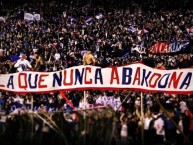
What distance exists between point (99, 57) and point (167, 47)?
3310 millimetres

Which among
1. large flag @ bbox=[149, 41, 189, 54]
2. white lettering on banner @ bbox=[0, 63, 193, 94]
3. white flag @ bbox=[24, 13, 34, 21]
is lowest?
white lettering on banner @ bbox=[0, 63, 193, 94]

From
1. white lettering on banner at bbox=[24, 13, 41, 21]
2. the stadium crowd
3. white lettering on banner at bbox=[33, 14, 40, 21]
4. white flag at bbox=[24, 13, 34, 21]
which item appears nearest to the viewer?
the stadium crowd

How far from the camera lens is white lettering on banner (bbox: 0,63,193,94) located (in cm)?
1310

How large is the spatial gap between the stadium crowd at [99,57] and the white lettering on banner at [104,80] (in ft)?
1.27

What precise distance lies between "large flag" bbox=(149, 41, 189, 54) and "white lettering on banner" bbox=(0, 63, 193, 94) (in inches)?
495

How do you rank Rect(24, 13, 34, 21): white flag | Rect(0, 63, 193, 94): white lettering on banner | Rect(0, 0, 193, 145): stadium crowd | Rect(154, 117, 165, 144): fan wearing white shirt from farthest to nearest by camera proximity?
Rect(24, 13, 34, 21): white flag < Rect(0, 63, 193, 94): white lettering on banner < Rect(154, 117, 165, 144): fan wearing white shirt < Rect(0, 0, 193, 145): stadium crowd

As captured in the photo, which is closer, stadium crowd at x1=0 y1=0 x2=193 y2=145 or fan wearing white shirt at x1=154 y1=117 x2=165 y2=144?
stadium crowd at x1=0 y1=0 x2=193 y2=145

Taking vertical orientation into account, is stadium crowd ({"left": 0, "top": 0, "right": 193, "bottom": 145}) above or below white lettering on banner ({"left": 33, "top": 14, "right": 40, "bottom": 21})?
below

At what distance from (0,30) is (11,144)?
72.9 feet

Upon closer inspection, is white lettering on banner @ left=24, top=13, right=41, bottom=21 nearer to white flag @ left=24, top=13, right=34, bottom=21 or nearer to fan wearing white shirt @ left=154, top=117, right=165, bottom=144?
white flag @ left=24, top=13, right=34, bottom=21

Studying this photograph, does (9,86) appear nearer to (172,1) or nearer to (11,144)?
(11,144)

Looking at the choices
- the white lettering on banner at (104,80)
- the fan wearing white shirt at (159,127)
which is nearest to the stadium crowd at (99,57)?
the fan wearing white shirt at (159,127)

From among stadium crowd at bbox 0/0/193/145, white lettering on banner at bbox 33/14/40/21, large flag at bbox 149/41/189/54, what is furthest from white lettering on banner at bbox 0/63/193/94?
white lettering on banner at bbox 33/14/40/21

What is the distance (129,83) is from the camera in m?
13.2
